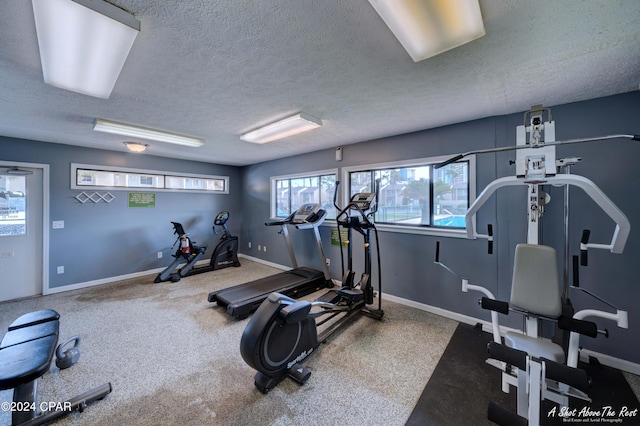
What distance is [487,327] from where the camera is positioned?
2.70m

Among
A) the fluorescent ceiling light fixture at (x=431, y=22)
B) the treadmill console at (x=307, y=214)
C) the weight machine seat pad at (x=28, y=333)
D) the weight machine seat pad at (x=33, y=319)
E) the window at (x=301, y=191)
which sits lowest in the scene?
the weight machine seat pad at (x=28, y=333)

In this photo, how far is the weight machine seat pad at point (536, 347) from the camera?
1515 mm

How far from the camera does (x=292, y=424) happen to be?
5.13 feet

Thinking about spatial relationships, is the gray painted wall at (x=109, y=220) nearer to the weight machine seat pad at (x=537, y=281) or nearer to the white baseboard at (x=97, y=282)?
the white baseboard at (x=97, y=282)

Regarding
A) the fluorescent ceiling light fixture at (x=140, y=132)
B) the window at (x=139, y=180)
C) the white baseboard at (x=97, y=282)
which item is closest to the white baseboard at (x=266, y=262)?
the window at (x=139, y=180)

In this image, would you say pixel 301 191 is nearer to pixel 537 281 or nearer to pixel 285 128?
pixel 285 128

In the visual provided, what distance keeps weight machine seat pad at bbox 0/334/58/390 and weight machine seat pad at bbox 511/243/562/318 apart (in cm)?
319

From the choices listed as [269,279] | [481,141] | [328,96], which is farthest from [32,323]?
[481,141]

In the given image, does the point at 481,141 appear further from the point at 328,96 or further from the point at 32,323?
the point at 32,323

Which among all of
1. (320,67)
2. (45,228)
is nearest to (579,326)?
(320,67)

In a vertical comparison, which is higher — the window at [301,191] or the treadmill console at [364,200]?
the window at [301,191]

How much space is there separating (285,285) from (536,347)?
9.35 ft

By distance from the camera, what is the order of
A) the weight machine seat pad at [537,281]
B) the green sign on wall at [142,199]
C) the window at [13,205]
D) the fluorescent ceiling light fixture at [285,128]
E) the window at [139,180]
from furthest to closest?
the green sign on wall at [142,199] → the window at [139,180] → the window at [13,205] → the fluorescent ceiling light fixture at [285,128] → the weight machine seat pad at [537,281]

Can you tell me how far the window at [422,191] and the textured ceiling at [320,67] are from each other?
62 cm
